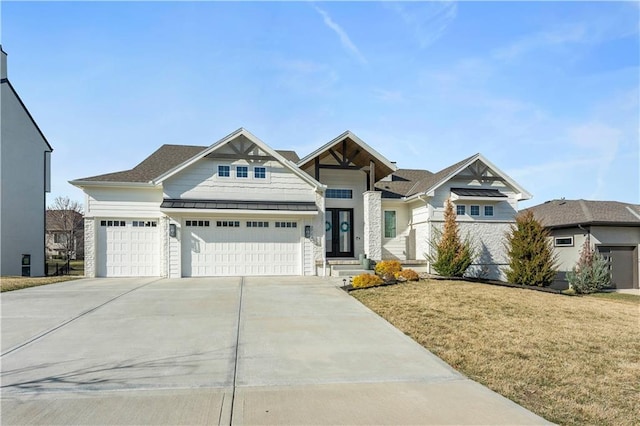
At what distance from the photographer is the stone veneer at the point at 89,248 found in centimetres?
1611

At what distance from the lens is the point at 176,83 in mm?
14391

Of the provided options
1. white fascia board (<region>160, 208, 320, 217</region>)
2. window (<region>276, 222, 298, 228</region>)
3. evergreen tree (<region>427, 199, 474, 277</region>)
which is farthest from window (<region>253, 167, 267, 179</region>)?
evergreen tree (<region>427, 199, 474, 277</region>)

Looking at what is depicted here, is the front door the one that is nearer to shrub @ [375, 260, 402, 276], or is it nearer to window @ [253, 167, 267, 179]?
window @ [253, 167, 267, 179]

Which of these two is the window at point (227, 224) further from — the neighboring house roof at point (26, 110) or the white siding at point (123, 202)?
the neighboring house roof at point (26, 110)

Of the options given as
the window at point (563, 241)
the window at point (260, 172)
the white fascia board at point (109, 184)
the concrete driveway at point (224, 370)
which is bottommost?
the concrete driveway at point (224, 370)

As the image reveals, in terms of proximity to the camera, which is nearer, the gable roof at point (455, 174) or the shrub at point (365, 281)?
the shrub at point (365, 281)

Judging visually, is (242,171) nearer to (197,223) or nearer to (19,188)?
(197,223)

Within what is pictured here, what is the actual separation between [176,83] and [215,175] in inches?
155

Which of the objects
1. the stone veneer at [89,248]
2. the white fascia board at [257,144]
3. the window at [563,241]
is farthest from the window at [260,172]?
the window at [563,241]

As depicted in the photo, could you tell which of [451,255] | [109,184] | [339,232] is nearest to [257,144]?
[339,232]

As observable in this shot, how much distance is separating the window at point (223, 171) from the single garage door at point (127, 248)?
377 centimetres

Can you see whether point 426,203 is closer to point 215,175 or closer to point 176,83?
point 215,175

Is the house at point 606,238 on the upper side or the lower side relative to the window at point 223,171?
lower

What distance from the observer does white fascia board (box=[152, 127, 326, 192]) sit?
15781 millimetres
